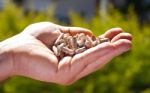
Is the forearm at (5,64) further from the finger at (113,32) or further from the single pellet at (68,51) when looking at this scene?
the finger at (113,32)

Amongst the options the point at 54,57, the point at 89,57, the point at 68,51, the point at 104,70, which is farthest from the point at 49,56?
the point at 104,70

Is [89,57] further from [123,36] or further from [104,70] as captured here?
[104,70]

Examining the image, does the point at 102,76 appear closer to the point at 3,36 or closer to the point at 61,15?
the point at 3,36

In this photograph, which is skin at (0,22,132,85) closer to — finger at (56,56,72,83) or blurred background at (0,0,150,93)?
finger at (56,56,72,83)

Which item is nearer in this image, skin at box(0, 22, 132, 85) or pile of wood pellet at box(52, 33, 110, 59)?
skin at box(0, 22, 132, 85)

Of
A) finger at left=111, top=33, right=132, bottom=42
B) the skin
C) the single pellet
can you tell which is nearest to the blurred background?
the skin

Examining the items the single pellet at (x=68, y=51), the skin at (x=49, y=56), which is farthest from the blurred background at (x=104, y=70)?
the single pellet at (x=68, y=51)

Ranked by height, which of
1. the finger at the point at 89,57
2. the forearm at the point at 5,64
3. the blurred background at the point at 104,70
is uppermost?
the finger at the point at 89,57
